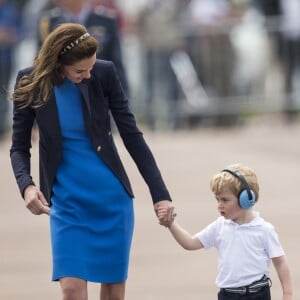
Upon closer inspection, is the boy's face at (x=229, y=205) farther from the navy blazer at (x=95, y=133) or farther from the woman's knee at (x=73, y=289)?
the woman's knee at (x=73, y=289)

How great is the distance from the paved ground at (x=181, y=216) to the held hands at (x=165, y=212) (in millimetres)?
2624

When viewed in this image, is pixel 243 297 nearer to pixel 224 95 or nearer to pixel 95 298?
pixel 95 298

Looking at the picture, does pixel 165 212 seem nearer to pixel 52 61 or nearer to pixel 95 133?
pixel 95 133

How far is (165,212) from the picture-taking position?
657 centimetres

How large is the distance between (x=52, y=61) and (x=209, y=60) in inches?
563

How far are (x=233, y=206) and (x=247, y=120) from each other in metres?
14.9

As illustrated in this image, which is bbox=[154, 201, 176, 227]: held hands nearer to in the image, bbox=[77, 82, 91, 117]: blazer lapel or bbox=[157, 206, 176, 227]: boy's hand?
bbox=[157, 206, 176, 227]: boy's hand

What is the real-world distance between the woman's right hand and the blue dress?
0.13 metres

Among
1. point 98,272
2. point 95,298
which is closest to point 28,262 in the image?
point 95,298

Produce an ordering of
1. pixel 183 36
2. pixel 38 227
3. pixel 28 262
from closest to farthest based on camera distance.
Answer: pixel 28 262 < pixel 38 227 < pixel 183 36

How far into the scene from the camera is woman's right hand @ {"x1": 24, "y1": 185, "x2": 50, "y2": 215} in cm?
645

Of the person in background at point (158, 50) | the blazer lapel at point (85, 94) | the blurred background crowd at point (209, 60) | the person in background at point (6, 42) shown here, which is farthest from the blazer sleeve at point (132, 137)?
the person in background at point (158, 50)

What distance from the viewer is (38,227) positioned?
12.7 metres

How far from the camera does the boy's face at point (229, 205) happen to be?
6379mm
